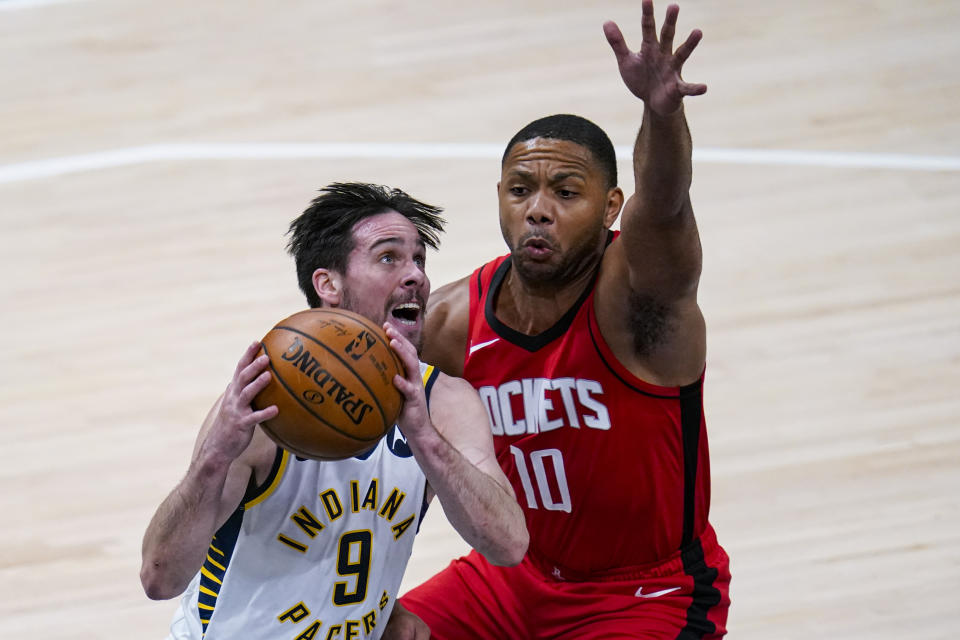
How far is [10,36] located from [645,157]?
27.8 ft

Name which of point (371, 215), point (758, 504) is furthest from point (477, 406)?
point (758, 504)

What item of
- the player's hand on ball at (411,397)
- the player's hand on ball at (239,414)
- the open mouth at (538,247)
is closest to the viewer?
the player's hand on ball at (239,414)

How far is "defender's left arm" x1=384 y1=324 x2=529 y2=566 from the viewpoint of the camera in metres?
3.72

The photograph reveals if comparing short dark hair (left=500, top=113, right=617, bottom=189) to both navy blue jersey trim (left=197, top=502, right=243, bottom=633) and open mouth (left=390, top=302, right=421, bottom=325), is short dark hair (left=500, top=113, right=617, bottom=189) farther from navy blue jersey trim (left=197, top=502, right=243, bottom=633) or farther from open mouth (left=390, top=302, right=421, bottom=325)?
navy blue jersey trim (left=197, top=502, right=243, bottom=633)

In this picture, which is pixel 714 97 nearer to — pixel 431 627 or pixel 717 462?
pixel 717 462

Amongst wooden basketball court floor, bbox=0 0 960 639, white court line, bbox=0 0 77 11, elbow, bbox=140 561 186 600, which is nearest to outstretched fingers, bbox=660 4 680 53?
elbow, bbox=140 561 186 600

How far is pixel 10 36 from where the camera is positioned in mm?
11188

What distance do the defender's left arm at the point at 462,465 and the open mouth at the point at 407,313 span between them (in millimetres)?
231

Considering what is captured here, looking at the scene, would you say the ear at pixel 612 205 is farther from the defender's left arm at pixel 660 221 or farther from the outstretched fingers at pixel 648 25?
the outstretched fingers at pixel 648 25

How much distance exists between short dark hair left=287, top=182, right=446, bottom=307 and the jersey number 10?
849 millimetres

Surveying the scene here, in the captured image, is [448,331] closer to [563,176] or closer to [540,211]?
[540,211]

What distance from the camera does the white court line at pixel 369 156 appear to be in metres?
9.10

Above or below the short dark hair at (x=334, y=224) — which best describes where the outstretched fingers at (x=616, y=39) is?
above

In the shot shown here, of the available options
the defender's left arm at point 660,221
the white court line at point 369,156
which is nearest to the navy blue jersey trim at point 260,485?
the defender's left arm at point 660,221
